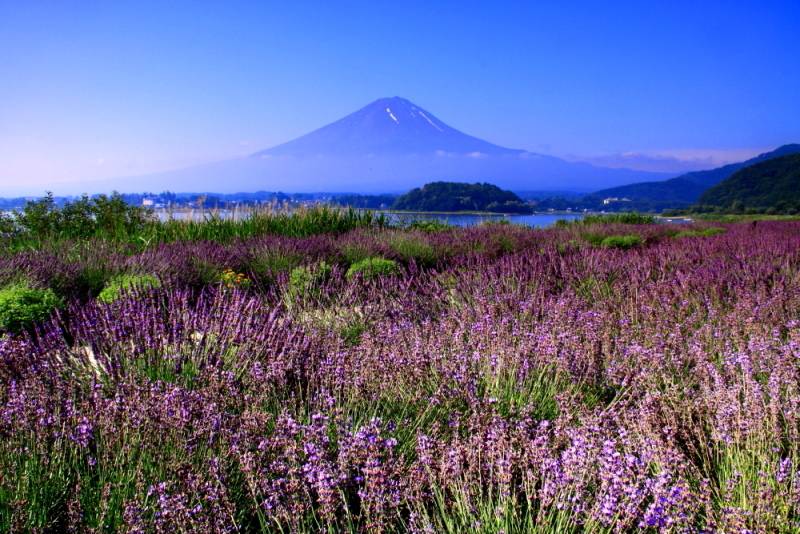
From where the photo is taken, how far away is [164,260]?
5.55 m

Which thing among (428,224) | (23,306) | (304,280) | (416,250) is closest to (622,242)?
(428,224)

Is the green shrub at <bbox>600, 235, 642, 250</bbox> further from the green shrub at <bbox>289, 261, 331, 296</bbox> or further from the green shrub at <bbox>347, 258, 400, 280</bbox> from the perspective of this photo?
the green shrub at <bbox>289, 261, 331, 296</bbox>

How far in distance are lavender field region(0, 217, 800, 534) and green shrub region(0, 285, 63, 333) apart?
0.24 feet

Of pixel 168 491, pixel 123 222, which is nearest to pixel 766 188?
pixel 123 222

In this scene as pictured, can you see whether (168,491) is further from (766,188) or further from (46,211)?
(766,188)

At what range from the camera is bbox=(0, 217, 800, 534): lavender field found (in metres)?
1.49

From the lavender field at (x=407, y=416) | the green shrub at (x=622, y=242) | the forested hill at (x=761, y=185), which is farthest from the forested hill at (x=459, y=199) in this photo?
the lavender field at (x=407, y=416)

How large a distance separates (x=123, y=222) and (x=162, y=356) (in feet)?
25.1

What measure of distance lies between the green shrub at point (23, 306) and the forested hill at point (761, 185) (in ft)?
175

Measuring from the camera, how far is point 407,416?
7.61 ft

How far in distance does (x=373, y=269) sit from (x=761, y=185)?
60570 mm

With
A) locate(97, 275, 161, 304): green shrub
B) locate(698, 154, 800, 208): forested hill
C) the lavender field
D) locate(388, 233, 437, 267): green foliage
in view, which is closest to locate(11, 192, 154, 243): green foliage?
locate(97, 275, 161, 304): green shrub

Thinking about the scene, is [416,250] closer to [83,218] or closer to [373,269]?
[373,269]

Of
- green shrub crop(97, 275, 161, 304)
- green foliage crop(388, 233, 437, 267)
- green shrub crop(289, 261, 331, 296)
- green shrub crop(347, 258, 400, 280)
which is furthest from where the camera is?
green foliage crop(388, 233, 437, 267)
